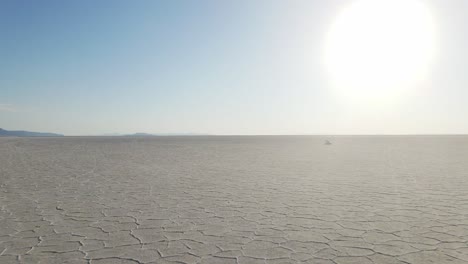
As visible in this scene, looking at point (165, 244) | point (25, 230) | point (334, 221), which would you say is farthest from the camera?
point (334, 221)

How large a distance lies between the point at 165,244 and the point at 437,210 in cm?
400

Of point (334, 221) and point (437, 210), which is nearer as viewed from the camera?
point (334, 221)

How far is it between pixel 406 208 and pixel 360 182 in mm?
2759

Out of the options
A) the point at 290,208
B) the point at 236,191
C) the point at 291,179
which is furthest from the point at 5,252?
the point at 291,179

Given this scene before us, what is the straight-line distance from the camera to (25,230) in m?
4.21

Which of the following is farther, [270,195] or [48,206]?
[270,195]

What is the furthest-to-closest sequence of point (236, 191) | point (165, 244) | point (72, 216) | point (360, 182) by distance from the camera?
point (360, 182), point (236, 191), point (72, 216), point (165, 244)

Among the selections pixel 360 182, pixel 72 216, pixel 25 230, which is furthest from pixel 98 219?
pixel 360 182

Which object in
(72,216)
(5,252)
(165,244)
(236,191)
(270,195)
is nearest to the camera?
(5,252)

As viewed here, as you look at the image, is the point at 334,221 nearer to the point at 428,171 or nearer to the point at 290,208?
the point at 290,208

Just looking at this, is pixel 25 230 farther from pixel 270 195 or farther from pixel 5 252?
pixel 270 195

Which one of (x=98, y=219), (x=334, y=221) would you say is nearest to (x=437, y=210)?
(x=334, y=221)

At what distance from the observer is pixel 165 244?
369 centimetres

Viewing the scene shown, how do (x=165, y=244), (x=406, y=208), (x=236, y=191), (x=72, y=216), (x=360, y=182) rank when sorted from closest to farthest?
(x=165, y=244) < (x=72, y=216) < (x=406, y=208) < (x=236, y=191) < (x=360, y=182)
